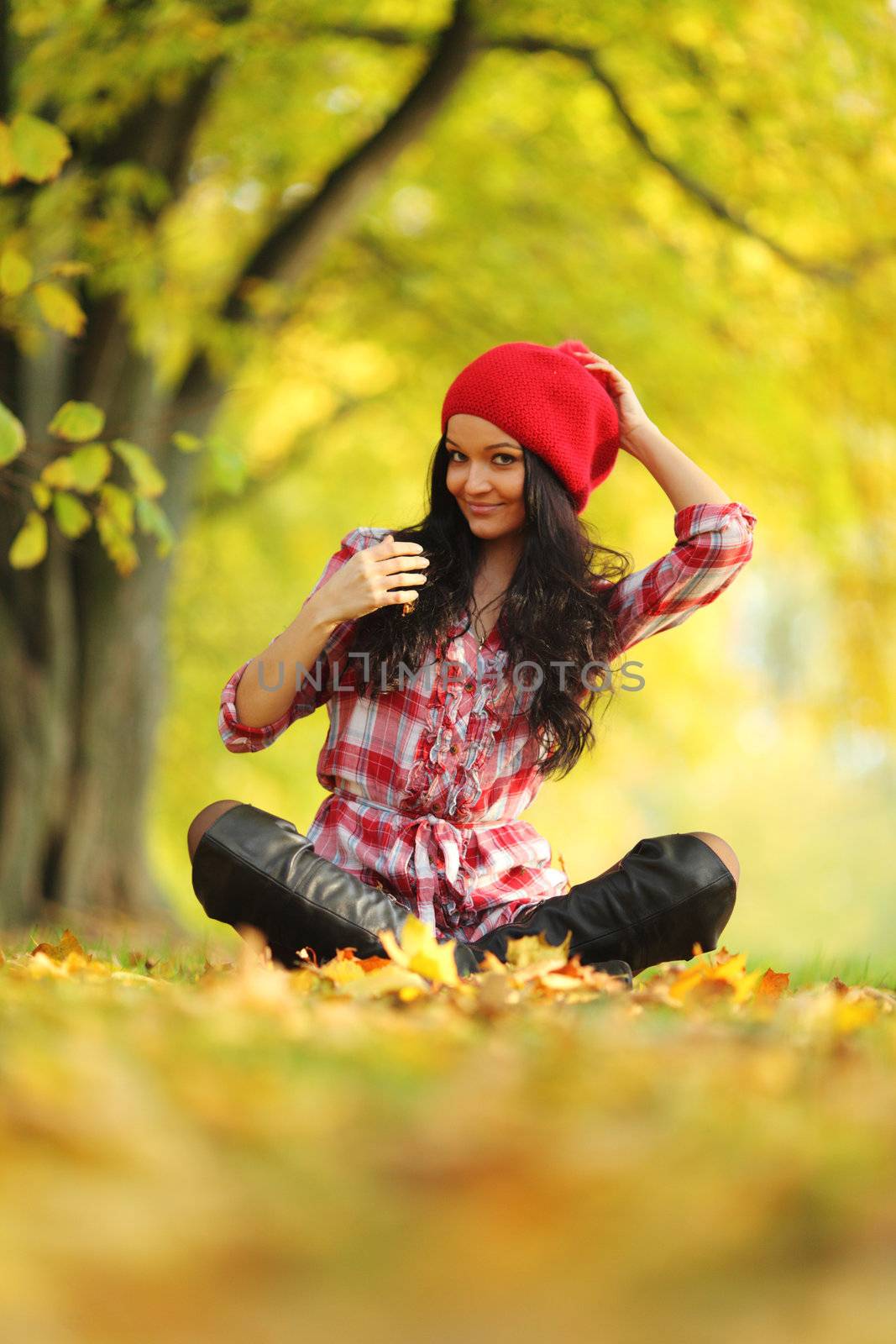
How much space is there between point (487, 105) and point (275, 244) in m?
2.19

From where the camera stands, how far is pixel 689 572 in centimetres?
299

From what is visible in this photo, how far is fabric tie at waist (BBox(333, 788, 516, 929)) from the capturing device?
285cm

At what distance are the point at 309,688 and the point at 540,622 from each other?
56cm

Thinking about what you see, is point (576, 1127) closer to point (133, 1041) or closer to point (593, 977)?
point (133, 1041)

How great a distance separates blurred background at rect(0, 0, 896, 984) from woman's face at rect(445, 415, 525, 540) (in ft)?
1.90

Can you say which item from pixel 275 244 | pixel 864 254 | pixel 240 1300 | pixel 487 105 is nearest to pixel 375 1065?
pixel 240 1300

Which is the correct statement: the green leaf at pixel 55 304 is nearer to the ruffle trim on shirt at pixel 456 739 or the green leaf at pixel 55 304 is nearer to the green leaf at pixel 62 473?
the green leaf at pixel 62 473

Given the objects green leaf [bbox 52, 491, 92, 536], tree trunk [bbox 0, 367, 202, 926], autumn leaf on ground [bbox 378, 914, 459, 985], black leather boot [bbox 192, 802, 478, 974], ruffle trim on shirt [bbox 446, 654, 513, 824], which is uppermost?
green leaf [bbox 52, 491, 92, 536]

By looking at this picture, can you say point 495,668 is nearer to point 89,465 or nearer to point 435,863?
point 435,863

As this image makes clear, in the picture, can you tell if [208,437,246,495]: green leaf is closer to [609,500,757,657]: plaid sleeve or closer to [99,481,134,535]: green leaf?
[99,481,134,535]: green leaf

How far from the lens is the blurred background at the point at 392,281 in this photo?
4.95m

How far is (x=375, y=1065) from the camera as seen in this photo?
1.03 m

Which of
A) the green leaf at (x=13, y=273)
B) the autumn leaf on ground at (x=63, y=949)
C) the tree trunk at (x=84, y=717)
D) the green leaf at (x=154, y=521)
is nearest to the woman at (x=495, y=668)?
the autumn leaf on ground at (x=63, y=949)

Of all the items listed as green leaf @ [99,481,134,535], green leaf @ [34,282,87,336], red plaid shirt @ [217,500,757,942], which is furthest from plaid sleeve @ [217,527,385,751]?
green leaf @ [34,282,87,336]
